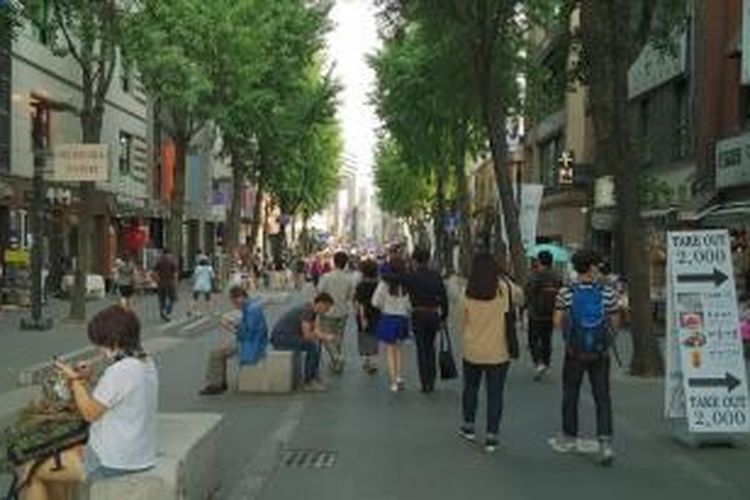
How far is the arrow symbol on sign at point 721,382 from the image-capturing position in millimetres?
Answer: 13117

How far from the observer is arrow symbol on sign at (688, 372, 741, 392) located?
516 inches

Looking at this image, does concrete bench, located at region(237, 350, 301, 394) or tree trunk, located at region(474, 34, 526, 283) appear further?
tree trunk, located at region(474, 34, 526, 283)

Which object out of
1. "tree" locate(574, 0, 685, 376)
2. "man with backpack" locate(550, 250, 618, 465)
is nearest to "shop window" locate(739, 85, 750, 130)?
"tree" locate(574, 0, 685, 376)

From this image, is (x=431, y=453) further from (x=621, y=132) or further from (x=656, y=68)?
(x=656, y=68)

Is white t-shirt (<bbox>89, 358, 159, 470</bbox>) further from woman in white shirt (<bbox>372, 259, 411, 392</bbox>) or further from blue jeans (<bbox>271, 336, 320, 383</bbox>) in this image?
woman in white shirt (<bbox>372, 259, 411, 392</bbox>)

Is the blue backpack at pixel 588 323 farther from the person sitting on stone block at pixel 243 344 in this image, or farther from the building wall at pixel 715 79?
the building wall at pixel 715 79

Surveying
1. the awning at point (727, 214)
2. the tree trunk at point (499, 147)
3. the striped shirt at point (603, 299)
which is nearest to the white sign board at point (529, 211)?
the tree trunk at point (499, 147)

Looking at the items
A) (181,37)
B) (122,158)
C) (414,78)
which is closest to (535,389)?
(181,37)

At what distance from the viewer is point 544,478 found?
1159 cm

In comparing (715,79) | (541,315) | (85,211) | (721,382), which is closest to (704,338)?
(721,382)

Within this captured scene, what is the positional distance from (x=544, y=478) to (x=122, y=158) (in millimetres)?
44099

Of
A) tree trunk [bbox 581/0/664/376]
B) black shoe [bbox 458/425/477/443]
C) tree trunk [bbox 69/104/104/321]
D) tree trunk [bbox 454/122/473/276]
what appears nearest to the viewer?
black shoe [bbox 458/425/477/443]

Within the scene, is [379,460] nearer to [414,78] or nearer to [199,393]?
[199,393]

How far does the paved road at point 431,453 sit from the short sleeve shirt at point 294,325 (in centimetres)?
84
